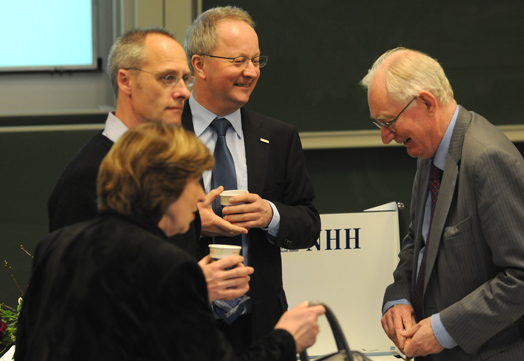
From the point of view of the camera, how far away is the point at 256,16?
4.64 meters

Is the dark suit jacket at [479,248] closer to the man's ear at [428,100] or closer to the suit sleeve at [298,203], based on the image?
the man's ear at [428,100]

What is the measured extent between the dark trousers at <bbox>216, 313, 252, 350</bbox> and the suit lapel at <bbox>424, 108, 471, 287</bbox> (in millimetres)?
728

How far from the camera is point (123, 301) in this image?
154 cm

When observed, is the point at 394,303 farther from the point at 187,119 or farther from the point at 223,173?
the point at 187,119

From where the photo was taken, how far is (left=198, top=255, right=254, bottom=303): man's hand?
82.9 inches

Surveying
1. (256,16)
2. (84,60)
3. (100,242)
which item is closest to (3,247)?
(84,60)

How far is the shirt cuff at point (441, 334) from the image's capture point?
96.7 inches

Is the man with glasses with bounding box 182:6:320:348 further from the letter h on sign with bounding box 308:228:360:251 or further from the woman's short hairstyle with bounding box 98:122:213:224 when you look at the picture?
the woman's short hairstyle with bounding box 98:122:213:224

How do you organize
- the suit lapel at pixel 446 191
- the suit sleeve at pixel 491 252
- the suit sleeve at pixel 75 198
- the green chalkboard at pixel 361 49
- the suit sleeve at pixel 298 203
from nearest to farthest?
the suit sleeve at pixel 75 198
the suit sleeve at pixel 491 252
the suit lapel at pixel 446 191
the suit sleeve at pixel 298 203
the green chalkboard at pixel 361 49

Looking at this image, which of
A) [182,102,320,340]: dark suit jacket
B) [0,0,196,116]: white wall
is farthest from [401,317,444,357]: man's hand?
[0,0,196,116]: white wall

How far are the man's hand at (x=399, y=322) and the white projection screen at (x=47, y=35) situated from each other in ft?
9.39

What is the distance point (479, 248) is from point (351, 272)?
127 cm

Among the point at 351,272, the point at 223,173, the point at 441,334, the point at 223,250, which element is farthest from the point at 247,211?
the point at 351,272

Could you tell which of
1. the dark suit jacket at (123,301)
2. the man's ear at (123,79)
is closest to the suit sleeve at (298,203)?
the man's ear at (123,79)
